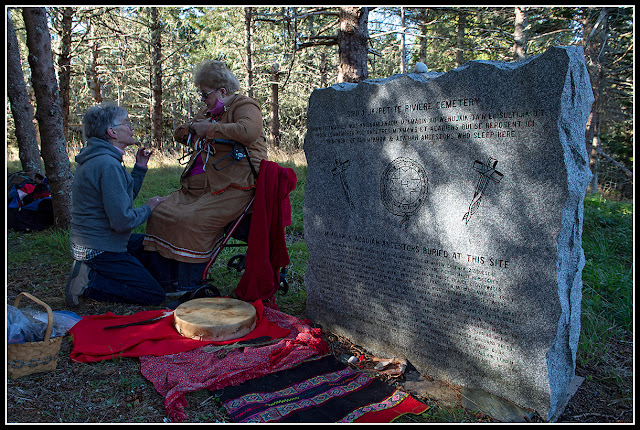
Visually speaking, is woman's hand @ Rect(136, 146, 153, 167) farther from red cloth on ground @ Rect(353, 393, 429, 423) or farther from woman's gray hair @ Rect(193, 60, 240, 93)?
red cloth on ground @ Rect(353, 393, 429, 423)

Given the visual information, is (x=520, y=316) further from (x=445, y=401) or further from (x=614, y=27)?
(x=614, y=27)

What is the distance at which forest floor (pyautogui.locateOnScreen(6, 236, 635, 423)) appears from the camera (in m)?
2.36

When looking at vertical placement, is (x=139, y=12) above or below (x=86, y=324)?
above

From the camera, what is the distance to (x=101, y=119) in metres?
3.63

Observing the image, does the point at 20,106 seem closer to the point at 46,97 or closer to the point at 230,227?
the point at 46,97

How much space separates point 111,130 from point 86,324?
5.13ft

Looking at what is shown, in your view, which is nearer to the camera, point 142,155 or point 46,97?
point 142,155

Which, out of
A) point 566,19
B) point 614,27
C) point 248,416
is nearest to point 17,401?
point 248,416

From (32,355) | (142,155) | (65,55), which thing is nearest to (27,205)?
(142,155)

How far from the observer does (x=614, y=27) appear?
1370 centimetres

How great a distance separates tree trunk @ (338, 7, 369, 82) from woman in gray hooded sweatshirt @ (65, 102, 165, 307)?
3709 mm

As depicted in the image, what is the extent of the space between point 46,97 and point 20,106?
95 cm

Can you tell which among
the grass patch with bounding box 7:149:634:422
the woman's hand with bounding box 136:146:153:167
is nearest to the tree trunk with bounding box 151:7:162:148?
the grass patch with bounding box 7:149:634:422

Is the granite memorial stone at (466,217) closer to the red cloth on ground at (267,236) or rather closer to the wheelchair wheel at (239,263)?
the red cloth on ground at (267,236)
